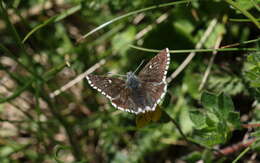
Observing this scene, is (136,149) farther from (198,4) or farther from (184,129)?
(198,4)

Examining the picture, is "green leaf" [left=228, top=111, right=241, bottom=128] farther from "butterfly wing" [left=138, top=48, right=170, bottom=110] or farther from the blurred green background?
"butterfly wing" [left=138, top=48, right=170, bottom=110]

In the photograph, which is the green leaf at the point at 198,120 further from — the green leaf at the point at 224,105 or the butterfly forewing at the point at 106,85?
the butterfly forewing at the point at 106,85

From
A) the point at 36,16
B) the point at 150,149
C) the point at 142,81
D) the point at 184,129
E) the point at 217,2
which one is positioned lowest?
the point at 150,149

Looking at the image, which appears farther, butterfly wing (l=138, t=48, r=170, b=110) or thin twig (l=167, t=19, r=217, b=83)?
thin twig (l=167, t=19, r=217, b=83)

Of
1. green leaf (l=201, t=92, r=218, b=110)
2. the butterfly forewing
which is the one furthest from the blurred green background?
the butterfly forewing

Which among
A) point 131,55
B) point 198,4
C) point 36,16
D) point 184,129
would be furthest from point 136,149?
point 36,16

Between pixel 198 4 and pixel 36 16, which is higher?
pixel 198 4

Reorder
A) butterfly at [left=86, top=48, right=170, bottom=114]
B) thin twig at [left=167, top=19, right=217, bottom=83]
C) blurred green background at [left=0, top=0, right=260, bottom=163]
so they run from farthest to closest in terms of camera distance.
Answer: thin twig at [left=167, top=19, right=217, bottom=83]
blurred green background at [left=0, top=0, right=260, bottom=163]
butterfly at [left=86, top=48, right=170, bottom=114]

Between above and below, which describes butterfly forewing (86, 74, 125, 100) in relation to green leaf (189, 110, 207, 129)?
above

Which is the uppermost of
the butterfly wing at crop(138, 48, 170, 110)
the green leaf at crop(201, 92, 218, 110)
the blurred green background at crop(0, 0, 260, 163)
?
the butterfly wing at crop(138, 48, 170, 110)
